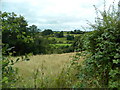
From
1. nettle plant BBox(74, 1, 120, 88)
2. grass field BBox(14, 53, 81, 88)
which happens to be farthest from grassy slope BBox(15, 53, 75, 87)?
nettle plant BBox(74, 1, 120, 88)

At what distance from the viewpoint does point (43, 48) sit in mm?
34625

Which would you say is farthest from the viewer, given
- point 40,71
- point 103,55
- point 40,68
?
point 40,68

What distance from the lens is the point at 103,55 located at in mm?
3146

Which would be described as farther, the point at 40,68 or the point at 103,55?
the point at 40,68

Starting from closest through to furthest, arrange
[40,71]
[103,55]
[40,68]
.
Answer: [103,55] < [40,71] < [40,68]

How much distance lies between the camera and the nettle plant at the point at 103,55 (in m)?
3.05

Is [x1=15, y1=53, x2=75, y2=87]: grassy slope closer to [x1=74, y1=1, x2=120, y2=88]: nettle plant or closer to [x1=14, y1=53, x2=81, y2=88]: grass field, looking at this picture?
[x1=14, y1=53, x2=81, y2=88]: grass field

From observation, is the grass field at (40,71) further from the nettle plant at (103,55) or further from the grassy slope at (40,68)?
the nettle plant at (103,55)

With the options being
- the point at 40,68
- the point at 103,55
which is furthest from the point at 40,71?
the point at 103,55

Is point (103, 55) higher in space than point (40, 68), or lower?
higher

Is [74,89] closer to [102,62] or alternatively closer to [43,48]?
[102,62]

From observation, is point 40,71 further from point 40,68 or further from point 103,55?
point 103,55

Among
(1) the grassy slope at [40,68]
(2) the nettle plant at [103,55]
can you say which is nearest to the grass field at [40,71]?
(1) the grassy slope at [40,68]

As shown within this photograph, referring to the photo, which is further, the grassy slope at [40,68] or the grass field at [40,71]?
the grassy slope at [40,68]
